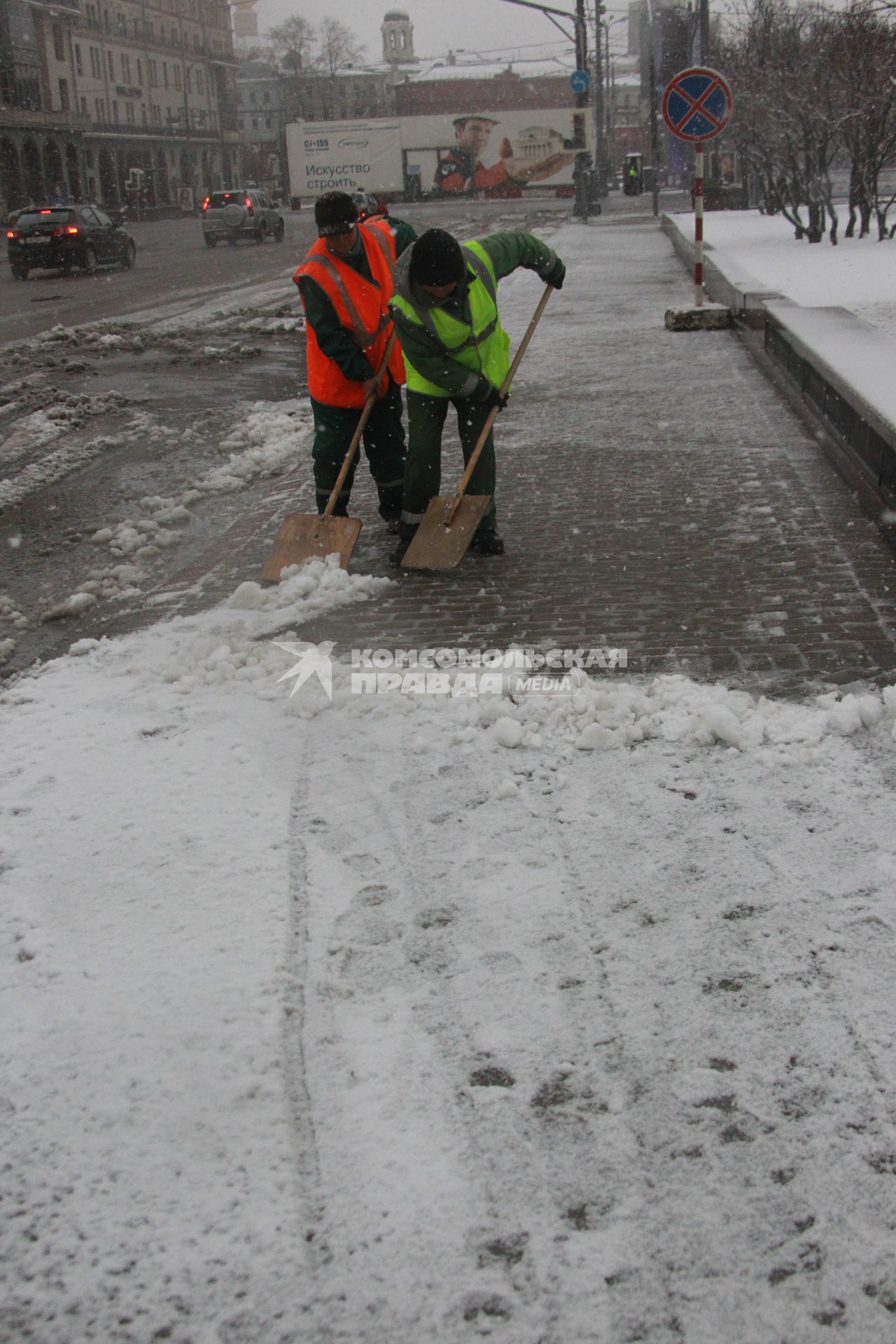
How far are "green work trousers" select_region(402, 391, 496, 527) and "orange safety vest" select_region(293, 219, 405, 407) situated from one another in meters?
0.27

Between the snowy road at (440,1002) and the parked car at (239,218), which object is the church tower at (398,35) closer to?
the parked car at (239,218)

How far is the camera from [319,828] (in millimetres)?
3297

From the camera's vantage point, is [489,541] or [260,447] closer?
[489,541]

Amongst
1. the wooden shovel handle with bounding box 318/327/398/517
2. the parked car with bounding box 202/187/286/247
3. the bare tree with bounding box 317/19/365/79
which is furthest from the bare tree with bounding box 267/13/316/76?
the wooden shovel handle with bounding box 318/327/398/517

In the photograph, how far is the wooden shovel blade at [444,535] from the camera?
5.27 metres

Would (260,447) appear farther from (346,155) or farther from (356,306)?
(346,155)

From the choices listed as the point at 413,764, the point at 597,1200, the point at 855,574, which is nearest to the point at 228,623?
the point at 413,764

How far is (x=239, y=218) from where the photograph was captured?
31.1 metres

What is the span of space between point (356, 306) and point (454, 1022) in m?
3.69

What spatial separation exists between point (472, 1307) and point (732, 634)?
2.90m

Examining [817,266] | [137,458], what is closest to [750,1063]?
[137,458]

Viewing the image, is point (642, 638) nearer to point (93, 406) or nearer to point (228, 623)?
point (228, 623)

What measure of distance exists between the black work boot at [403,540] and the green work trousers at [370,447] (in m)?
0.37

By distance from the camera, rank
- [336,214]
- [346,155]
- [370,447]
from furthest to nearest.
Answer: [346,155], [370,447], [336,214]
